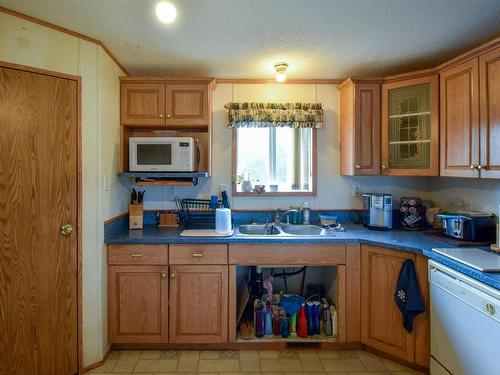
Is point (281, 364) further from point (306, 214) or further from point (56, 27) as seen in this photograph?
point (56, 27)

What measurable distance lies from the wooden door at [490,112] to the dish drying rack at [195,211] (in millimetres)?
1977

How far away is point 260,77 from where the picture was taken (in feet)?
8.82

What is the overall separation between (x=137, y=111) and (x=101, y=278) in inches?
52.3

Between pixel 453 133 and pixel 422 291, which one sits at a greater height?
pixel 453 133

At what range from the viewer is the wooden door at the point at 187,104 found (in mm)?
2420

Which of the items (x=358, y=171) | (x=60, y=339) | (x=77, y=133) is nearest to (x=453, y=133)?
(x=358, y=171)

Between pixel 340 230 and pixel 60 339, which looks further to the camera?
pixel 340 230

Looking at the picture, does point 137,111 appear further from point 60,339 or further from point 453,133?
point 453,133

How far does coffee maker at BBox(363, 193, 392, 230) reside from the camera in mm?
2416

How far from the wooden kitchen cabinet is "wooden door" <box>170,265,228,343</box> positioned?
1.04 meters

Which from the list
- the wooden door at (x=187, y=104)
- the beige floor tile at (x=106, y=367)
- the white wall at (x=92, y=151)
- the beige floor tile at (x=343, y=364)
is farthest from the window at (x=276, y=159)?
the beige floor tile at (x=106, y=367)

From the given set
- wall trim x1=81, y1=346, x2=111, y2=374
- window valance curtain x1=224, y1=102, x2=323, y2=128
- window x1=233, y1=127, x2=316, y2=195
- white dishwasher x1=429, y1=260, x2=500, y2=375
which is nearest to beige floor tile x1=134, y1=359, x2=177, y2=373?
wall trim x1=81, y1=346, x2=111, y2=374

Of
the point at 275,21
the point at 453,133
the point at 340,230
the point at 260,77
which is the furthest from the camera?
the point at 260,77

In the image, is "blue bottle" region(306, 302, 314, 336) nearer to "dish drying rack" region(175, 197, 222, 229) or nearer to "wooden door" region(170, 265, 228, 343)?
"wooden door" region(170, 265, 228, 343)
